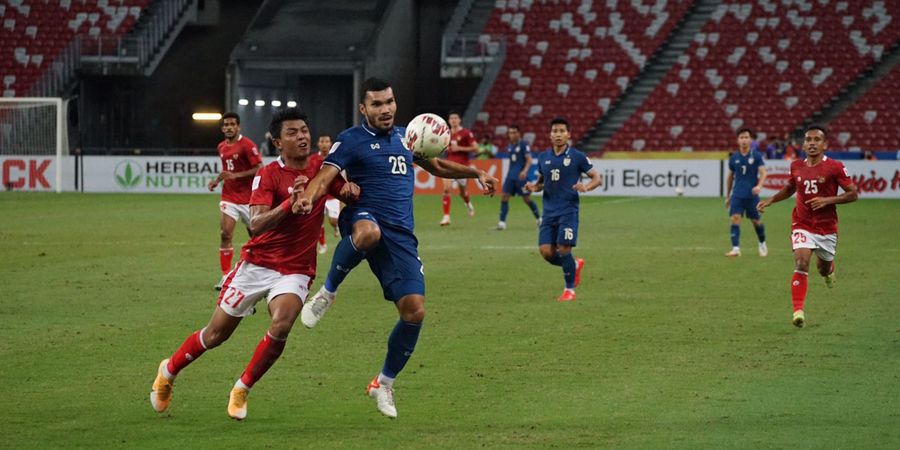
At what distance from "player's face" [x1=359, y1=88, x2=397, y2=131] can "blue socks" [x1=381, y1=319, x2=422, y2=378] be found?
134 centimetres

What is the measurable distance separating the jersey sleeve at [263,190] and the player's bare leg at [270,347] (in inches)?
24.6

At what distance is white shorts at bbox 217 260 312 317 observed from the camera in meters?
8.44

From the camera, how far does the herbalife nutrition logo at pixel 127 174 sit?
4147 centimetres

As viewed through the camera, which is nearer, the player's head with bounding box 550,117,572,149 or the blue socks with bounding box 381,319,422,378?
the blue socks with bounding box 381,319,422,378

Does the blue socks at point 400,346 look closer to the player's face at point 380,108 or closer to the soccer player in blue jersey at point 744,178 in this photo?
the player's face at point 380,108

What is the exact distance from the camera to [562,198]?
1565 centimetres

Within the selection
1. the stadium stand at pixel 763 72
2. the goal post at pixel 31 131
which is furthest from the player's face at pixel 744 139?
the goal post at pixel 31 131

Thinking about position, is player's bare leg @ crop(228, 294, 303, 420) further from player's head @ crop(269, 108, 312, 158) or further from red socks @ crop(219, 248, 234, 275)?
red socks @ crop(219, 248, 234, 275)

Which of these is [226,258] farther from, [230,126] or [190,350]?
[190,350]

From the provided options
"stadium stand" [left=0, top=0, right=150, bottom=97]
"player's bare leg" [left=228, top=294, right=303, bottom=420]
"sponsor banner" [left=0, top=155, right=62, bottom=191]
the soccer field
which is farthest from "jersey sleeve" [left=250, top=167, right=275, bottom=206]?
"stadium stand" [left=0, top=0, right=150, bottom=97]

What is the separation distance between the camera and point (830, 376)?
10.2 meters

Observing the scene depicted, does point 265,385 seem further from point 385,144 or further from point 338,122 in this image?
point 338,122

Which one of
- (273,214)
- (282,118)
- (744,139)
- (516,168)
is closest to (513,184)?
(516,168)

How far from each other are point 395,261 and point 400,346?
0.58m
